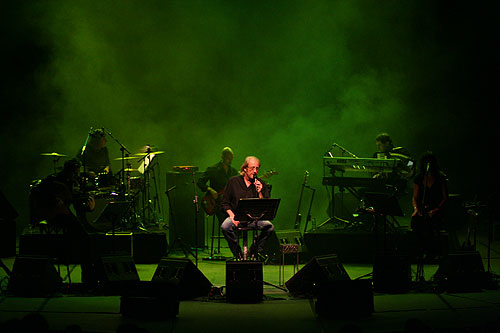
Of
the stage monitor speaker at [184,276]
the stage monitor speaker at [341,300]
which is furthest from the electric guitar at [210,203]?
the stage monitor speaker at [341,300]

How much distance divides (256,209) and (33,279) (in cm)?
263

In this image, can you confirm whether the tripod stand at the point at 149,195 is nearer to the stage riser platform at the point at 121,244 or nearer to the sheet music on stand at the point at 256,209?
the stage riser platform at the point at 121,244

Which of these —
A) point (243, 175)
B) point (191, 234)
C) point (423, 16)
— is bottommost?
point (191, 234)

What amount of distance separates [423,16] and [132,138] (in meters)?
6.62

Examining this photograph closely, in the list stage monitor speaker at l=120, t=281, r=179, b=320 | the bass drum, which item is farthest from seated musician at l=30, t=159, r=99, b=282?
stage monitor speaker at l=120, t=281, r=179, b=320

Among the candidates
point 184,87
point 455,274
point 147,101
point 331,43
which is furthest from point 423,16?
point 455,274

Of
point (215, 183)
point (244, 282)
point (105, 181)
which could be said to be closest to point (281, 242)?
point (215, 183)

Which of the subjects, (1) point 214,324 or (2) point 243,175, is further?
(2) point 243,175

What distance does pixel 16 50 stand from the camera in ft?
41.0

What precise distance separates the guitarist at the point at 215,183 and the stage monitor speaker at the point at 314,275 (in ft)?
10.9

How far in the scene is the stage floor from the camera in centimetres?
564

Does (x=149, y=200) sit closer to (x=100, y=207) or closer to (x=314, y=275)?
(x=100, y=207)

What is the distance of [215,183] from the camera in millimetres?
10461

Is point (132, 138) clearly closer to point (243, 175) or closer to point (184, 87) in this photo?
point (184, 87)
